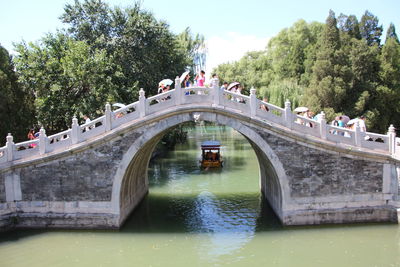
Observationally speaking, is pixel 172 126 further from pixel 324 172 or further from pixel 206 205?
pixel 324 172

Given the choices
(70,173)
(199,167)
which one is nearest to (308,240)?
(70,173)

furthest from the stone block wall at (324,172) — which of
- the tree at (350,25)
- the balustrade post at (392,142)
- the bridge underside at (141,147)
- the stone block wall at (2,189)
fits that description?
the tree at (350,25)

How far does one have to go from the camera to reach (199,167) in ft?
83.1

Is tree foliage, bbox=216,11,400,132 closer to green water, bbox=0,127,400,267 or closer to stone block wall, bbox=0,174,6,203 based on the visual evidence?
green water, bbox=0,127,400,267

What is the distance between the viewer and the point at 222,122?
13.2 meters

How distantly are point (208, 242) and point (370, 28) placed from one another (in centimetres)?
2242

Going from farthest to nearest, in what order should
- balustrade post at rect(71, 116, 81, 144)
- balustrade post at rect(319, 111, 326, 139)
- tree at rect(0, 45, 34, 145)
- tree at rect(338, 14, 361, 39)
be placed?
tree at rect(338, 14, 361, 39) → tree at rect(0, 45, 34, 145) → balustrade post at rect(71, 116, 81, 144) → balustrade post at rect(319, 111, 326, 139)

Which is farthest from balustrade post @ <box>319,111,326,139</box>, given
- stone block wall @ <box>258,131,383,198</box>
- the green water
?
the green water

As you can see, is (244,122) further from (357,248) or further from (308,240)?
(357,248)

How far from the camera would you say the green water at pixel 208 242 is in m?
11.1

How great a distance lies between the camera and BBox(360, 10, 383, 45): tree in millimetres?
27531

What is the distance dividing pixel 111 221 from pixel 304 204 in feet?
21.7

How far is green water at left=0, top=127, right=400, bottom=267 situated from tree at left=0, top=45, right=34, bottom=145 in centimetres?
885

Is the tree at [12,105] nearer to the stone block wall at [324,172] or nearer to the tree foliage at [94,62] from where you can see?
the tree foliage at [94,62]
